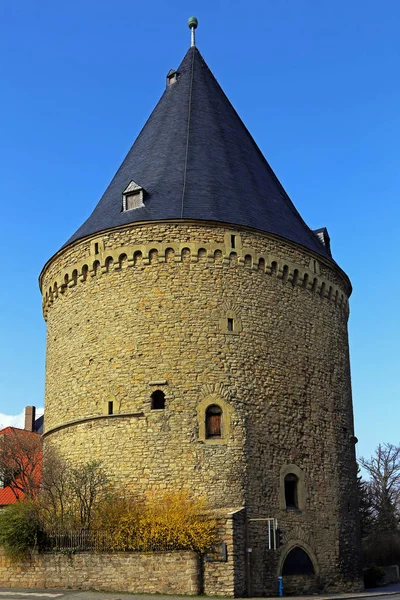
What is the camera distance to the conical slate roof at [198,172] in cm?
2145

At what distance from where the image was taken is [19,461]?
89.0ft

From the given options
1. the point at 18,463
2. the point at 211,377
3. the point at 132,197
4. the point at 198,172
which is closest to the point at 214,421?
the point at 211,377

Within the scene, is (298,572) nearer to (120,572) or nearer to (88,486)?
(120,572)

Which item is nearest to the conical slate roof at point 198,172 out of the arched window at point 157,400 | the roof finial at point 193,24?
the roof finial at point 193,24

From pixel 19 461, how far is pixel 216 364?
445 inches

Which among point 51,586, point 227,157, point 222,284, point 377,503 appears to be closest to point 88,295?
point 222,284

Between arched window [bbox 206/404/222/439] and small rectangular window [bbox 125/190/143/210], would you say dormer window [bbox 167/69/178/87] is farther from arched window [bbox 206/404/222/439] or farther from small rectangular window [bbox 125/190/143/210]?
arched window [bbox 206/404/222/439]

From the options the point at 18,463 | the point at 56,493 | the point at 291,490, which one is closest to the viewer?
the point at 56,493

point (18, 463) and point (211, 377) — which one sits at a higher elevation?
point (211, 377)

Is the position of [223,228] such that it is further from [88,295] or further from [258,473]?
[258,473]

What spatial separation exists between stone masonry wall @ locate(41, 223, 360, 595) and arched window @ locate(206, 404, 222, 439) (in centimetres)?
19

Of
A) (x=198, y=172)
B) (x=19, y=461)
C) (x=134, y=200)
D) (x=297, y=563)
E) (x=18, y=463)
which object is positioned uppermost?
(x=198, y=172)

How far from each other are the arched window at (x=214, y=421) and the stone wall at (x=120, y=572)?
11.9 ft

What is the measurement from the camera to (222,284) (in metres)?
20.4
